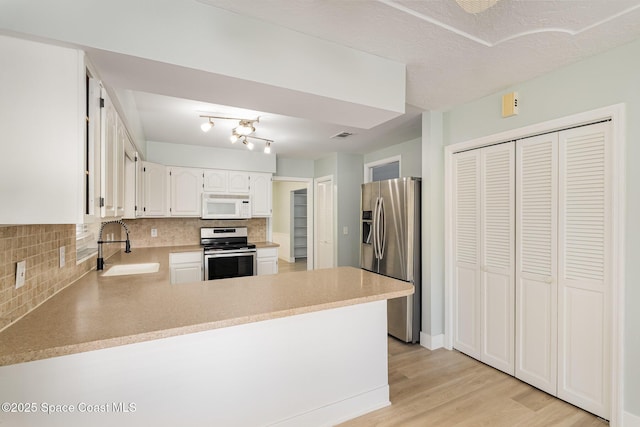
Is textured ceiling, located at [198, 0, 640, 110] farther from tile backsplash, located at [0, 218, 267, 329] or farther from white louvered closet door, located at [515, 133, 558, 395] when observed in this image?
tile backsplash, located at [0, 218, 267, 329]

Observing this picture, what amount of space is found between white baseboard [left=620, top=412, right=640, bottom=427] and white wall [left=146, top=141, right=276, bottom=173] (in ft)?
15.3

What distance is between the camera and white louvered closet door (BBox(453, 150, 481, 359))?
2873 millimetres

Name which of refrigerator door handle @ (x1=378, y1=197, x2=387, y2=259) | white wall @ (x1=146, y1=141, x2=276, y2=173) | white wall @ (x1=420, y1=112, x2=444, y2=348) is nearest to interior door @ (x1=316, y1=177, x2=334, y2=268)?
white wall @ (x1=146, y1=141, x2=276, y2=173)

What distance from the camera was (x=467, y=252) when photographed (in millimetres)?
2971

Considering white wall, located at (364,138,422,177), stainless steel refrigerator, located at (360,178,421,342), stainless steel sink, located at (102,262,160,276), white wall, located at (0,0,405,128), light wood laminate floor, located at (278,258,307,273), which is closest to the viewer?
white wall, located at (0,0,405,128)

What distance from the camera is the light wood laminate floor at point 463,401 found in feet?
6.70

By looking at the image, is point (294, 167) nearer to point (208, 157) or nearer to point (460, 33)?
point (208, 157)

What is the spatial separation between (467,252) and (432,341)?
1.00 metres

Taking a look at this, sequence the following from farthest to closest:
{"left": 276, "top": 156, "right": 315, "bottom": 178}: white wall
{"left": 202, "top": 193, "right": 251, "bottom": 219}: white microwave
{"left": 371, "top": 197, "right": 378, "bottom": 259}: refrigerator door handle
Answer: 1. {"left": 276, "top": 156, "right": 315, "bottom": 178}: white wall
2. {"left": 202, "top": 193, "right": 251, "bottom": 219}: white microwave
3. {"left": 371, "top": 197, "right": 378, "bottom": 259}: refrigerator door handle

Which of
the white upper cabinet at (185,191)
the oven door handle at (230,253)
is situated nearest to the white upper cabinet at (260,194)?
the oven door handle at (230,253)

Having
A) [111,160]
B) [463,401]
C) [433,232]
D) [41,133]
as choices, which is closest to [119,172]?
[111,160]

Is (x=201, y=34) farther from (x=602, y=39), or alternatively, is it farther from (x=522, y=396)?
(x=522, y=396)

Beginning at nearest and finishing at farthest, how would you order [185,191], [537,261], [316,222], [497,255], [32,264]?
[32,264] → [537,261] → [497,255] → [185,191] → [316,222]

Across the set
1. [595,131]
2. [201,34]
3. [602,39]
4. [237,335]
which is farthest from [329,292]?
[602,39]
